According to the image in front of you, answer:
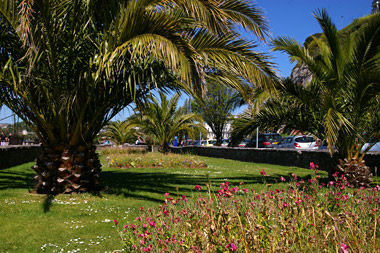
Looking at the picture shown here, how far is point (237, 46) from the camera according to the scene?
6.47 meters

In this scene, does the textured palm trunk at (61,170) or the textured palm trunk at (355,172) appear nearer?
the textured palm trunk at (61,170)

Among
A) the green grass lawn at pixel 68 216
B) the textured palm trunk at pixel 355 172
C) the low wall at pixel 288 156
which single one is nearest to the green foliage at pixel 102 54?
the green grass lawn at pixel 68 216

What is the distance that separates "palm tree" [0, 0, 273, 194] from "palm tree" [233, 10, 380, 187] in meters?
2.15

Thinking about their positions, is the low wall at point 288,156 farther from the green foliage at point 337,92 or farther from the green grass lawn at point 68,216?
the green grass lawn at point 68,216

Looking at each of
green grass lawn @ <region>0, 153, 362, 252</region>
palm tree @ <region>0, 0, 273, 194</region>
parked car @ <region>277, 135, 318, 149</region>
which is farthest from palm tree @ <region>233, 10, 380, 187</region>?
parked car @ <region>277, 135, 318, 149</region>

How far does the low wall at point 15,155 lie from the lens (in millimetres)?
12934

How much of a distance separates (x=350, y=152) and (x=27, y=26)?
767 cm

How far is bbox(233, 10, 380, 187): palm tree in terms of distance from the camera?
26.0ft

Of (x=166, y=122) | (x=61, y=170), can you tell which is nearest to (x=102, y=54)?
(x=61, y=170)

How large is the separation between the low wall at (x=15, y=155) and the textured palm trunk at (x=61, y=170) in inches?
270

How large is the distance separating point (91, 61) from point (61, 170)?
2.24 metres

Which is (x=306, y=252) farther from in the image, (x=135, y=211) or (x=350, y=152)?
(x=350, y=152)

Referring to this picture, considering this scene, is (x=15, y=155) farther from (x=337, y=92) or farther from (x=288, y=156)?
(x=337, y=92)

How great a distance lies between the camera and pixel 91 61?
20.0 feet
